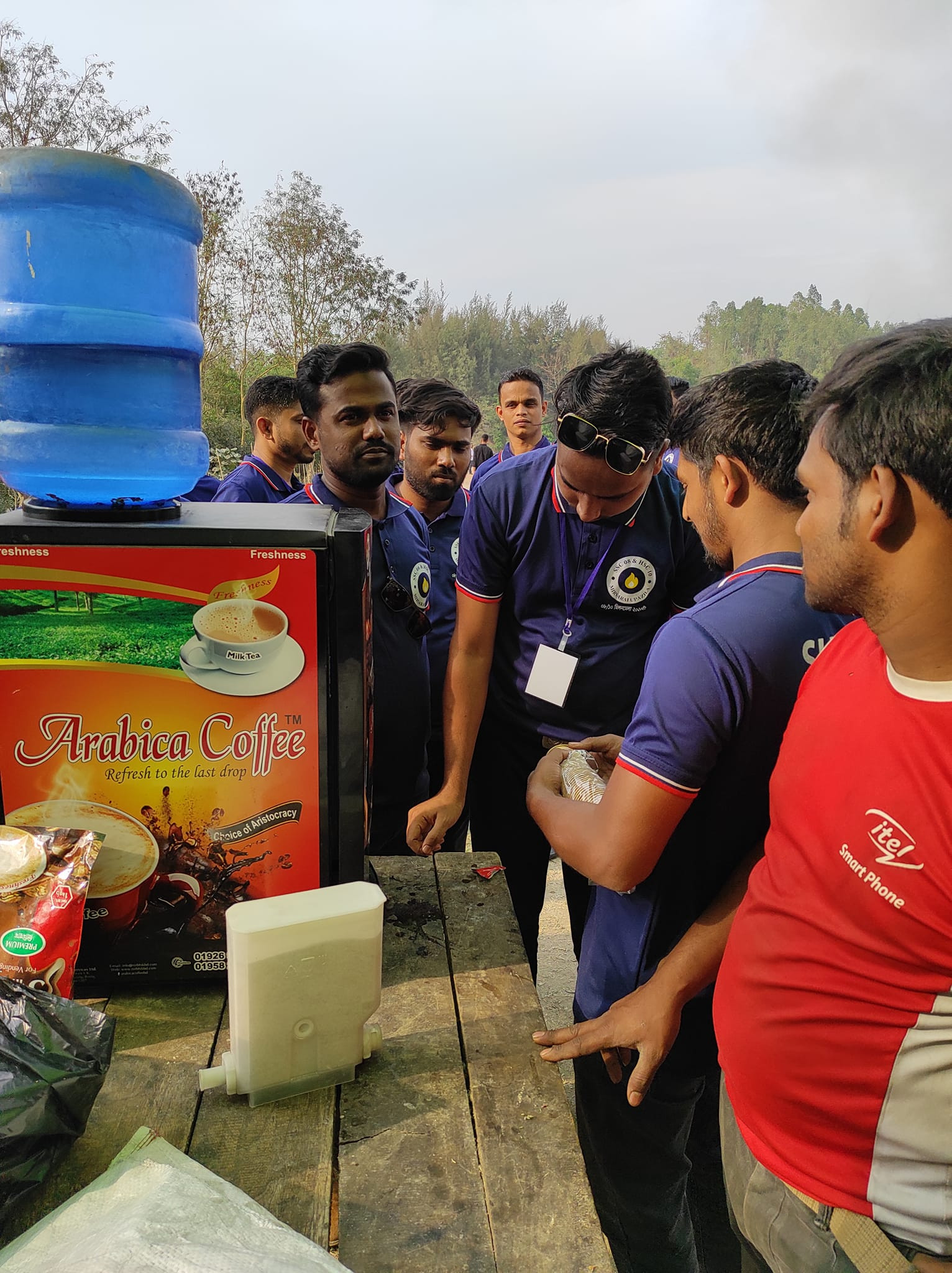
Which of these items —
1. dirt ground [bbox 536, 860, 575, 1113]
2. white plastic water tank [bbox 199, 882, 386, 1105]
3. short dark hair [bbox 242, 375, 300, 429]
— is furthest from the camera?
short dark hair [bbox 242, 375, 300, 429]

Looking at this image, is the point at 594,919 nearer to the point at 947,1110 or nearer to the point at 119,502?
the point at 947,1110

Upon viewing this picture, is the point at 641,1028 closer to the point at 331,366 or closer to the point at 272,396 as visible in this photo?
the point at 331,366

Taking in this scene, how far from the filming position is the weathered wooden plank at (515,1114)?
906 mm

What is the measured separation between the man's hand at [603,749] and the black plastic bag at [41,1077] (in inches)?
40.5

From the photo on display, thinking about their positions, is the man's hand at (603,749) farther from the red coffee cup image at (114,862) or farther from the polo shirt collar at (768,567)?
the red coffee cup image at (114,862)

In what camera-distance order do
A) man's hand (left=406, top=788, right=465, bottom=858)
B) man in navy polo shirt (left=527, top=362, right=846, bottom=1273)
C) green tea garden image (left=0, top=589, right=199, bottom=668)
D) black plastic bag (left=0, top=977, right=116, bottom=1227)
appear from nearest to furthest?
black plastic bag (left=0, top=977, right=116, bottom=1227), green tea garden image (left=0, top=589, right=199, bottom=668), man in navy polo shirt (left=527, top=362, right=846, bottom=1273), man's hand (left=406, top=788, right=465, bottom=858)

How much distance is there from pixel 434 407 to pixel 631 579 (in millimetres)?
1683

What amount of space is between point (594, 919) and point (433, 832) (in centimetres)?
41

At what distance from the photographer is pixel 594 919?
5.27 ft

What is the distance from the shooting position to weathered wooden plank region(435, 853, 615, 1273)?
906mm

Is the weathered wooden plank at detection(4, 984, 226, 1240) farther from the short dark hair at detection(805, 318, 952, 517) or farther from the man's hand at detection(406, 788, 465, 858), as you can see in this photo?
the short dark hair at detection(805, 318, 952, 517)

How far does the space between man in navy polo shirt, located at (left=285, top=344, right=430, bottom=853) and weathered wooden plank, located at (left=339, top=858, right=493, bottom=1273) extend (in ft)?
3.20

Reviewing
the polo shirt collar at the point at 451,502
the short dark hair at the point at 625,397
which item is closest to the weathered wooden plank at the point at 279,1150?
the short dark hair at the point at 625,397

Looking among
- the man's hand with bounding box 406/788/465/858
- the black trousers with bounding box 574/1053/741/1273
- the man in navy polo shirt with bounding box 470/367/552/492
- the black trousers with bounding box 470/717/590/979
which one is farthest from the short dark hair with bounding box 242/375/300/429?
the black trousers with bounding box 574/1053/741/1273
